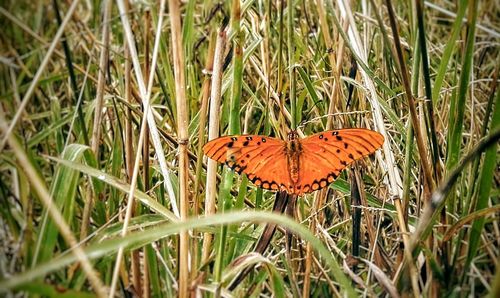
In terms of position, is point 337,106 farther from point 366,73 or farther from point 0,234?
point 0,234

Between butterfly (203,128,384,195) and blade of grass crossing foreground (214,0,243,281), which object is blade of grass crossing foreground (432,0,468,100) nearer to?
butterfly (203,128,384,195)

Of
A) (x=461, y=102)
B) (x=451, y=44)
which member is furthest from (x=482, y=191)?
(x=451, y=44)

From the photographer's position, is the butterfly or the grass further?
the butterfly

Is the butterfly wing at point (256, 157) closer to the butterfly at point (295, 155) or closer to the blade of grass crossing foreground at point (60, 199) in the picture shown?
the butterfly at point (295, 155)

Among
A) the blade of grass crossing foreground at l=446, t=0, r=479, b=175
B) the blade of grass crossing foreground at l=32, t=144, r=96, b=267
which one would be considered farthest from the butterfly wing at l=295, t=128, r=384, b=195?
the blade of grass crossing foreground at l=32, t=144, r=96, b=267

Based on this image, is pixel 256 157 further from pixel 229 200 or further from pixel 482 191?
pixel 482 191

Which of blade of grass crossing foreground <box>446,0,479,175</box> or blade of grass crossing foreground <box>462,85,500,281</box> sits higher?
blade of grass crossing foreground <box>446,0,479,175</box>
